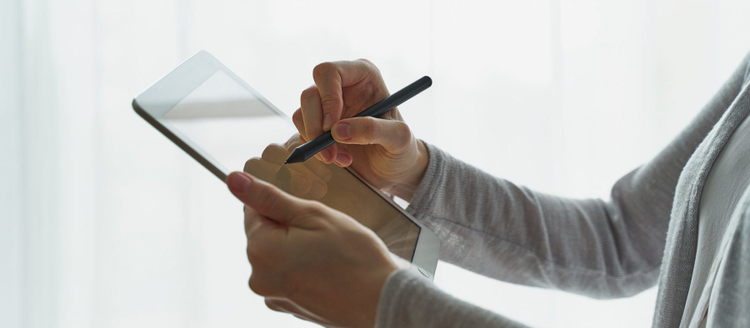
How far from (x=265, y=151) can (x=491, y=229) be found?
0.94 feet

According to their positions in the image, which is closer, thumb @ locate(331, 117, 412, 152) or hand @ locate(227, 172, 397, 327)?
hand @ locate(227, 172, 397, 327)

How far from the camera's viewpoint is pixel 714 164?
423 mm

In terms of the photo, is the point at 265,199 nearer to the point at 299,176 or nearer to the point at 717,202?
the point at 299,176

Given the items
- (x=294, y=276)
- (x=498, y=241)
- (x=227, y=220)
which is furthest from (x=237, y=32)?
(x=294, y=276)

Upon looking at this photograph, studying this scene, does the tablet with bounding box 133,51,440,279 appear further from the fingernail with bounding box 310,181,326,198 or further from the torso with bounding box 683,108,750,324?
the torso with bounding box 683,108,750,324

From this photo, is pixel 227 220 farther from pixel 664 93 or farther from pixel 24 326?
pixel 664 93

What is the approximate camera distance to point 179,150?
1.06 metres

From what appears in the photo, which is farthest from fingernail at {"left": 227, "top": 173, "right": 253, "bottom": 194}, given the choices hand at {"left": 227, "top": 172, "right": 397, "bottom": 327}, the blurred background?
the blurred background

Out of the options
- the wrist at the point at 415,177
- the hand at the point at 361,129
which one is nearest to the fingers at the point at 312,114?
the hand at the point at 361,129

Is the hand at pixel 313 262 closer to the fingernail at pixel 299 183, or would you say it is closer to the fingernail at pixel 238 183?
the fingernail at pixel 238 183

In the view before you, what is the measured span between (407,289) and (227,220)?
2.76ft

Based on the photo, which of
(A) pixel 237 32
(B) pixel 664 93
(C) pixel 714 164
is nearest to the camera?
(C) pixel 714 164

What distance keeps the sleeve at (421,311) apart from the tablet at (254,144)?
0.12 m

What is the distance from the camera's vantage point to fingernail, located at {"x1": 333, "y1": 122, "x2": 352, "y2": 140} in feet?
1.57
